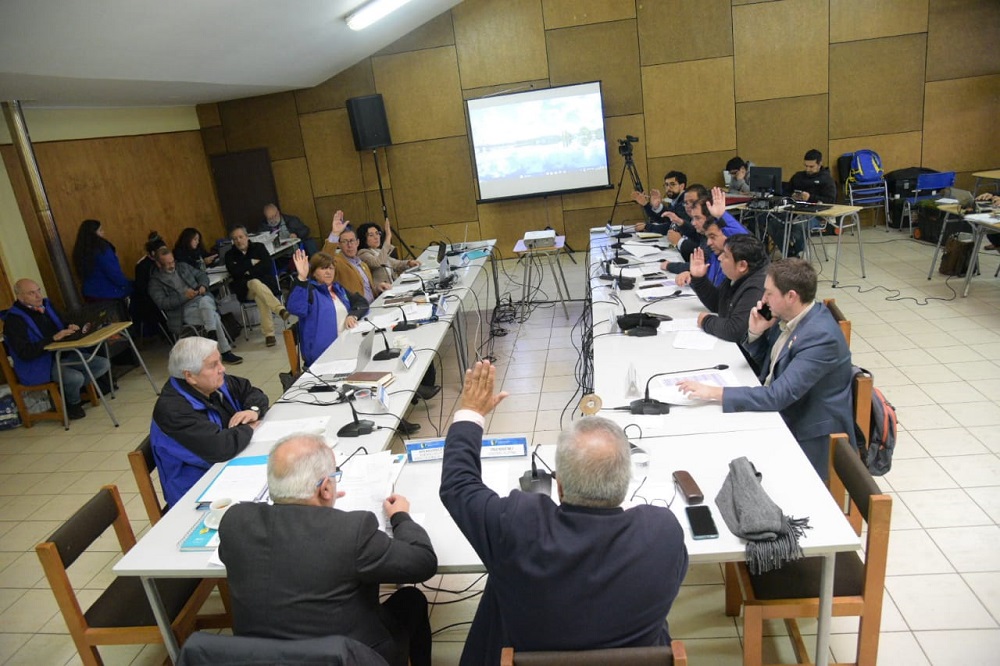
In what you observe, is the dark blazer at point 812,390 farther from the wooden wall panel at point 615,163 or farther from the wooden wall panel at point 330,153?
the wooden wall panel at point 330,153

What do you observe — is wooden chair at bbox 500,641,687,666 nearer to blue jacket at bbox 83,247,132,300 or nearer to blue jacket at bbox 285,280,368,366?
blue jacket at bbox 285,280,368,366

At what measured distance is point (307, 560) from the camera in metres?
1.70

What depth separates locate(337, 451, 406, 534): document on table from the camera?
2.28 meters

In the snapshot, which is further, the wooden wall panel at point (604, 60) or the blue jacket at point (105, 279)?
the wooden wall panel at point (604, 60)

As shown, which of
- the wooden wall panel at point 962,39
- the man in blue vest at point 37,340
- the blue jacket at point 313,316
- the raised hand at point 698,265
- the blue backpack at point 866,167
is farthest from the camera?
the blue backpack at point 866,167

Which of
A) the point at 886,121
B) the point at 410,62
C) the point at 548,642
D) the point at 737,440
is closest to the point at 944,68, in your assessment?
the point at 886,121

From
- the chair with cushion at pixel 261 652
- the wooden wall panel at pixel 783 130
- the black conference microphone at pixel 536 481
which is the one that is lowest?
the black conference microphone at pixel 536 481

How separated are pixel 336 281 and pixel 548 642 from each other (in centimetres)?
397

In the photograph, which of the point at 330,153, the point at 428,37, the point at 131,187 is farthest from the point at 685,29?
the point at 131,187

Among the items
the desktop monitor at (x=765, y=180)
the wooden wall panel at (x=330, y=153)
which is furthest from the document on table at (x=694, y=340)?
the wooden wall panel at (x=330, y=153)

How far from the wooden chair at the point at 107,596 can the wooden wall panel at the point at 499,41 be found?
732 cm

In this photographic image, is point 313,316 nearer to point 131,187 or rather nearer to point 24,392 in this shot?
point 24,392

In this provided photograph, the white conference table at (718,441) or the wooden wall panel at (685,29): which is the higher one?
the wooden wall panel at (685,29)

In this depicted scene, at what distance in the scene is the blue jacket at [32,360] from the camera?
5.01 m
